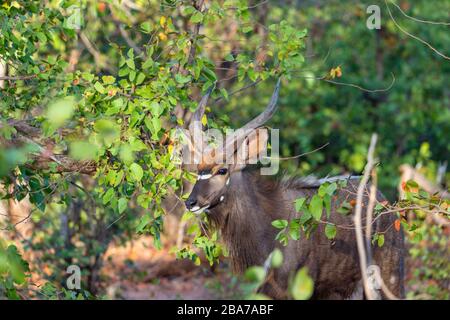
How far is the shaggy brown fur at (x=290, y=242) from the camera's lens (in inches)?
251

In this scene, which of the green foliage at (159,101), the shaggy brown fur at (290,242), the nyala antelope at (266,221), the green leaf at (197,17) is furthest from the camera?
the shaggy brown fur at (290,242)

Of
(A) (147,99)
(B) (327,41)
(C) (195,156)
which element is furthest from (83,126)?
(B) (327,41)

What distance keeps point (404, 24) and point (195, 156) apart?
7.32 meters

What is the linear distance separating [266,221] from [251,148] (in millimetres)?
611

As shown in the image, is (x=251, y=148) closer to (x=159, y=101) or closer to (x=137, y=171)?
(x=159, y=101)

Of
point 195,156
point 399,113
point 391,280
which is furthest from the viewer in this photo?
point 399,113

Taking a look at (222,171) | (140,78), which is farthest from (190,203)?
(140,78)

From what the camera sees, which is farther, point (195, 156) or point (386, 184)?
point (386, 184)

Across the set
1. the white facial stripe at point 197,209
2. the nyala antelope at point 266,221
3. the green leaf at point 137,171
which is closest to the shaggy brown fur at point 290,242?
the nyala antelope at point 266,221

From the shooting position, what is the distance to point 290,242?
647 centimetres

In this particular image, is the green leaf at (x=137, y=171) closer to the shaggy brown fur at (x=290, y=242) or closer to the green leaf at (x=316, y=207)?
the green leaf at (x=316, y=207)

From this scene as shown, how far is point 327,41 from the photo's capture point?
13008 mm

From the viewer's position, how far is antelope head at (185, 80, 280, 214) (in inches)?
235

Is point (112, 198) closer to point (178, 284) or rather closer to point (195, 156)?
point (195, 156)
